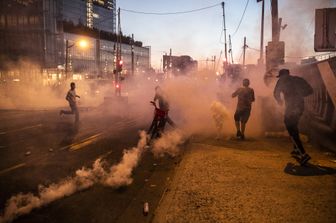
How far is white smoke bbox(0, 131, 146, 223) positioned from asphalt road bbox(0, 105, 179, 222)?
0.14 metres

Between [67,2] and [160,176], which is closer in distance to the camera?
[160,176]

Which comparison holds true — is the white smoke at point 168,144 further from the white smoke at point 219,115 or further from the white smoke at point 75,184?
the white smoke at point 219,115

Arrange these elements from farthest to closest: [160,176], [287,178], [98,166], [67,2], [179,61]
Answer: [67,2]
[179,61]
[98,166]
[160,176]
[287,178]

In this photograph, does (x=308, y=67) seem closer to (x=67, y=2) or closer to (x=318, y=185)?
(x=318, y=185)

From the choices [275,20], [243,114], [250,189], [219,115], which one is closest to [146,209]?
[250,189]

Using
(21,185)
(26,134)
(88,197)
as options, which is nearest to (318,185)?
(88,197)

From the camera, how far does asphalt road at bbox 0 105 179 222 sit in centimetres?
516

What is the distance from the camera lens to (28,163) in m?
8.10

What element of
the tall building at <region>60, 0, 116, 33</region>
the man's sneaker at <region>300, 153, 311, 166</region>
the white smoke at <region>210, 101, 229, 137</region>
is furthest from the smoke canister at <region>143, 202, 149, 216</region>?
the tall building at <region>60, 0, 116, 33</region>

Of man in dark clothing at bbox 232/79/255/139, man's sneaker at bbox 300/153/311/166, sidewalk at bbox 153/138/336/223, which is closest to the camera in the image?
sidewalk at bbox 153/138/336/223

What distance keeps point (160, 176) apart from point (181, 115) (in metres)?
12.2

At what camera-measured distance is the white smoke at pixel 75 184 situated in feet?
17.1

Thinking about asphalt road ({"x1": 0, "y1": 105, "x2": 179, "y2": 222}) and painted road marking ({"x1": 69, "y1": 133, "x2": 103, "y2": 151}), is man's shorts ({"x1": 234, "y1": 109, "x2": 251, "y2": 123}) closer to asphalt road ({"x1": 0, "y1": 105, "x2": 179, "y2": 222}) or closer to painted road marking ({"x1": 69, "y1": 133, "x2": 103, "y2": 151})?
asphalt road ({"x1": 0, "y1": 105, "x2": 179, "y2": 222})

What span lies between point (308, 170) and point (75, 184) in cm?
426
